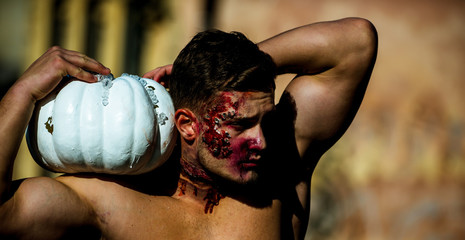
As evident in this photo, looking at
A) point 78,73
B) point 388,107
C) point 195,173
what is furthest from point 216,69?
point 388,107

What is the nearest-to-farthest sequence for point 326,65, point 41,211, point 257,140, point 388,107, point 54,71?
1. point 41,211
2. point 54,71
3. point 257,140
4. point 326,65
5. point 388,107

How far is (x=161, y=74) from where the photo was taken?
2.52 m

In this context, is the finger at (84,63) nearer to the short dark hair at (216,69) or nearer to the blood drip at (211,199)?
the short dark hair at (216,69)

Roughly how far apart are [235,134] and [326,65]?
0.54m

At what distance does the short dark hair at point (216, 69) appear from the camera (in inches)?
89.5

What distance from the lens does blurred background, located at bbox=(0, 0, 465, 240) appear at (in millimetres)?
6219

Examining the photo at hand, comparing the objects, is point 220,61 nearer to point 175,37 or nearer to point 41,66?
point 41,66

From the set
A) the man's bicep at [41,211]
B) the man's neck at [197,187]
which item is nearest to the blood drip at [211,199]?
the man's neck at [197,187]

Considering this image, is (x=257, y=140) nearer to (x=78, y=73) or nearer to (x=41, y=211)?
(x=78, y=73)

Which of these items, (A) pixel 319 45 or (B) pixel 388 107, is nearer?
(A) pixel 319 45

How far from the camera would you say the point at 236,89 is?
2.26 meters

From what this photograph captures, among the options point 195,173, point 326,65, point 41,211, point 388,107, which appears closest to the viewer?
point 41,211

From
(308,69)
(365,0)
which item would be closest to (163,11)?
(365,0)

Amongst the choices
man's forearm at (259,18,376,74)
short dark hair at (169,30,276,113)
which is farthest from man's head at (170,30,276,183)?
man's forearm at (259,18,376,74)
